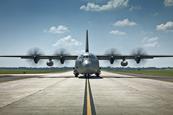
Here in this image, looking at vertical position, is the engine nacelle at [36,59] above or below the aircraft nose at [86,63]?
above

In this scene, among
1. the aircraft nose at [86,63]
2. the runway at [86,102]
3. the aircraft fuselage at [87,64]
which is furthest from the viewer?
the aircraft fuselage at [87,64]

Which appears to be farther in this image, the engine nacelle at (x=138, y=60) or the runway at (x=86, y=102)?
the engine nacelle at (x=138, y=60)

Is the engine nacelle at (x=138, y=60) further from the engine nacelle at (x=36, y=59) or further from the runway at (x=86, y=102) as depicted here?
the runway at (x=86, y=102)

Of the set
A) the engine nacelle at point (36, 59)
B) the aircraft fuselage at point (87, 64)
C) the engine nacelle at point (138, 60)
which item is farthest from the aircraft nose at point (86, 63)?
the engine nacelle at point (138, 60)

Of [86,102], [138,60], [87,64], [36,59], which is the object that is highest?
[36,59]

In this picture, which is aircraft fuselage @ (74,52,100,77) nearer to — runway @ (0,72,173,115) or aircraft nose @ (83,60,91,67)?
aircraft nose @ (83,60,91,67)

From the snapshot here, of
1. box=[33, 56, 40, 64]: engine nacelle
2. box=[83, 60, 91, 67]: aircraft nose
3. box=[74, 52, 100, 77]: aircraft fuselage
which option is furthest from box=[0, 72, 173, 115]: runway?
box=[33, 56, 40, 64]: engine nacelle

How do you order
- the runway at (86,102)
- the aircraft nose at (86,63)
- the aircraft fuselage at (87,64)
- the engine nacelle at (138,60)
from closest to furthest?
Result: 1. the runway at (86,102)
2. the aircraft nose at (86,63)
3. the aircraft fuselage at (87,64)
4. the engine nacelle at (138,60)

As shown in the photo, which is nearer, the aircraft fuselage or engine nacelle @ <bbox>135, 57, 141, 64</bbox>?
the aircraft fuselage

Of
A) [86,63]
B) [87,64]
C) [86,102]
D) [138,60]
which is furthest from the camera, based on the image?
[138,60]

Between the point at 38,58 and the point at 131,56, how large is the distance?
19.9 metres

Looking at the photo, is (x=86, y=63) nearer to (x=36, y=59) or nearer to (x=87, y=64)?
(x=87, y=64)

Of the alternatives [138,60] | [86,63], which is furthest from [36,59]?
[138,60]

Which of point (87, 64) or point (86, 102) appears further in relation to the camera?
point (87, 64)
